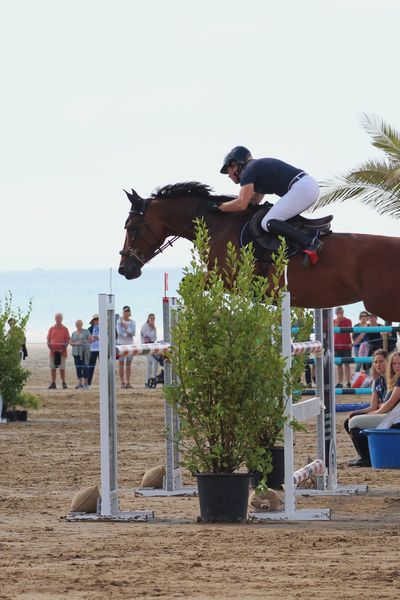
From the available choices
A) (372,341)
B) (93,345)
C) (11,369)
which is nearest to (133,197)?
(11,369)

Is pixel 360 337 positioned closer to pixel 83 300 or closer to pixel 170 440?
pixel 170 440

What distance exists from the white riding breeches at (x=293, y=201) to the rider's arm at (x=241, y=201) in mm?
194

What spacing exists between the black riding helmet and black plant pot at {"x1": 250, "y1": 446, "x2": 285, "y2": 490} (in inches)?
84.9

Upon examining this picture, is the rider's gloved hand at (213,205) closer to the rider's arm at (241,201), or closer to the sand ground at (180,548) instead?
the rider's arm at (241,201)

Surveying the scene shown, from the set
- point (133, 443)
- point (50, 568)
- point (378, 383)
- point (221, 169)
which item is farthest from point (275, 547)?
point (133, 443)

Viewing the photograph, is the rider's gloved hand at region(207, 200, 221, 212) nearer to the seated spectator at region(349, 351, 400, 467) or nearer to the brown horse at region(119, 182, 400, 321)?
the brown horse at region(119, 182, 400, 321)

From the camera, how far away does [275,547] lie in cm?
649

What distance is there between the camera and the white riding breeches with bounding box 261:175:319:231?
9.38 metres

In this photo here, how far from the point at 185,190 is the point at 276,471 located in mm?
2340

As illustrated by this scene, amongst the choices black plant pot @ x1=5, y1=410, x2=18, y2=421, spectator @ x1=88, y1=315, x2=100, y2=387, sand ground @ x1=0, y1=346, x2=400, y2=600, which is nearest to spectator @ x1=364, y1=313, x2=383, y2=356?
spectator @ x1=88, y1=315, x2=100, y2=387

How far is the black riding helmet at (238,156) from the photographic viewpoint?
954cm

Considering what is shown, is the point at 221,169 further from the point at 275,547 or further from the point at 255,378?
the point at 275,547

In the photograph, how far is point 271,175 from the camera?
31.1 ft

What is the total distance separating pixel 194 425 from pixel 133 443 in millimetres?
6047
